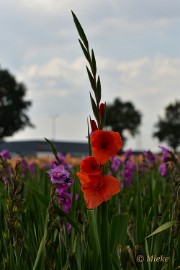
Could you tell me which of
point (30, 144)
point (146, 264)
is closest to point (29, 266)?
point (146, 264)

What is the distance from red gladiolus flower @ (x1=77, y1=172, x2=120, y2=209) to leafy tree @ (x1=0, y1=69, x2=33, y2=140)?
54424 mm

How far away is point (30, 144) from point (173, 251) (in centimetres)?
5988

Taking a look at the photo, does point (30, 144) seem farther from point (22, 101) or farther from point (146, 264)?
point (146, 264)

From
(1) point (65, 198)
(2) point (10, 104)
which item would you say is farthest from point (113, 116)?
(1) point (65, 198)

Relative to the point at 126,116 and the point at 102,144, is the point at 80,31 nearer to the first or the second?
the point at 102,144

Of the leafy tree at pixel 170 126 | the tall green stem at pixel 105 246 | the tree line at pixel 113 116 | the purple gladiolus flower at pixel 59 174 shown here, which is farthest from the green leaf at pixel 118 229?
the leafy tree at pixel 170 126

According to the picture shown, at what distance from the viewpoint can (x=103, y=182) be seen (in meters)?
1.59

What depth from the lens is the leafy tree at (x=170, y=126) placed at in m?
77.2

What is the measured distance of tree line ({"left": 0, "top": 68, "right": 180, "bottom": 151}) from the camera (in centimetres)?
5631

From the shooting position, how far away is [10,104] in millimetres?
56656

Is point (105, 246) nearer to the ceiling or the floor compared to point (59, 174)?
nearer to the floor

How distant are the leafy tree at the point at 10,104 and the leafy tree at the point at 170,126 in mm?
27630

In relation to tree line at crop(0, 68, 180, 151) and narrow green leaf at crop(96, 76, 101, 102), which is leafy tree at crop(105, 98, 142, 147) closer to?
tree line at crop(0, 68, 180, 151)

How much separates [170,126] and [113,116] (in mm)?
8874
